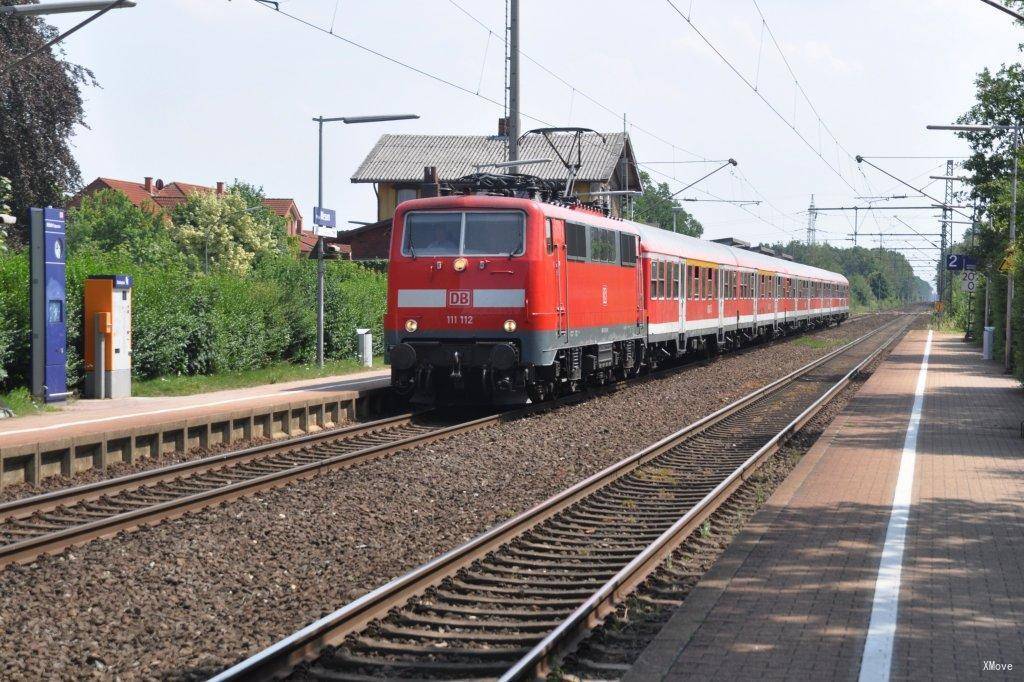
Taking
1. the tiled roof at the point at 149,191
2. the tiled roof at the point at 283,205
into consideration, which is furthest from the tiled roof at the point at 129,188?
the tiled roof at the point at 283,205

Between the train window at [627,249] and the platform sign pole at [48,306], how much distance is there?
31.8 feet

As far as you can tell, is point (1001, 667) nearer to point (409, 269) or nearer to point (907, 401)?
point (409, 269)

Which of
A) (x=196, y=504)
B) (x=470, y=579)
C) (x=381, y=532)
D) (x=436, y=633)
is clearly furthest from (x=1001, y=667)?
(x=196, y=504)

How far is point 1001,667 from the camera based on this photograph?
591 cm

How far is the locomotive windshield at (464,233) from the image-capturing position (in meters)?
17.7

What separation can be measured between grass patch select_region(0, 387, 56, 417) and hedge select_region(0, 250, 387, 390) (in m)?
0.44

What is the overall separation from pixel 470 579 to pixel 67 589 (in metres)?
2.60

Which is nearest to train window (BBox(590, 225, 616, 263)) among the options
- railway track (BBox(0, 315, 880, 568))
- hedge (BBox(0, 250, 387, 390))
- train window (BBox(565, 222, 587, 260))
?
train window (BBox(565, 222, 587, 260))

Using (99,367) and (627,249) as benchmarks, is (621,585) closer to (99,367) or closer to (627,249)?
(99,367)

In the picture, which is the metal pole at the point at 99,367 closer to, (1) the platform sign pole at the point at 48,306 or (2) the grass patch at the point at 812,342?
(1) the platform sign pole at the point at 48,306

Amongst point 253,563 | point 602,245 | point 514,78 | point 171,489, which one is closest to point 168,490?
point 171,489

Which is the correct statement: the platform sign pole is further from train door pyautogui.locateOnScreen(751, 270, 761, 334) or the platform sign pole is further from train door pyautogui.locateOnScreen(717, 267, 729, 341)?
train door pyautogui.locateOnScreen(751, 270, 761, 334)

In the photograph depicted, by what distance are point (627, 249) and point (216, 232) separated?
5851cm

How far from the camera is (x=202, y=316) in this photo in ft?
76.6
